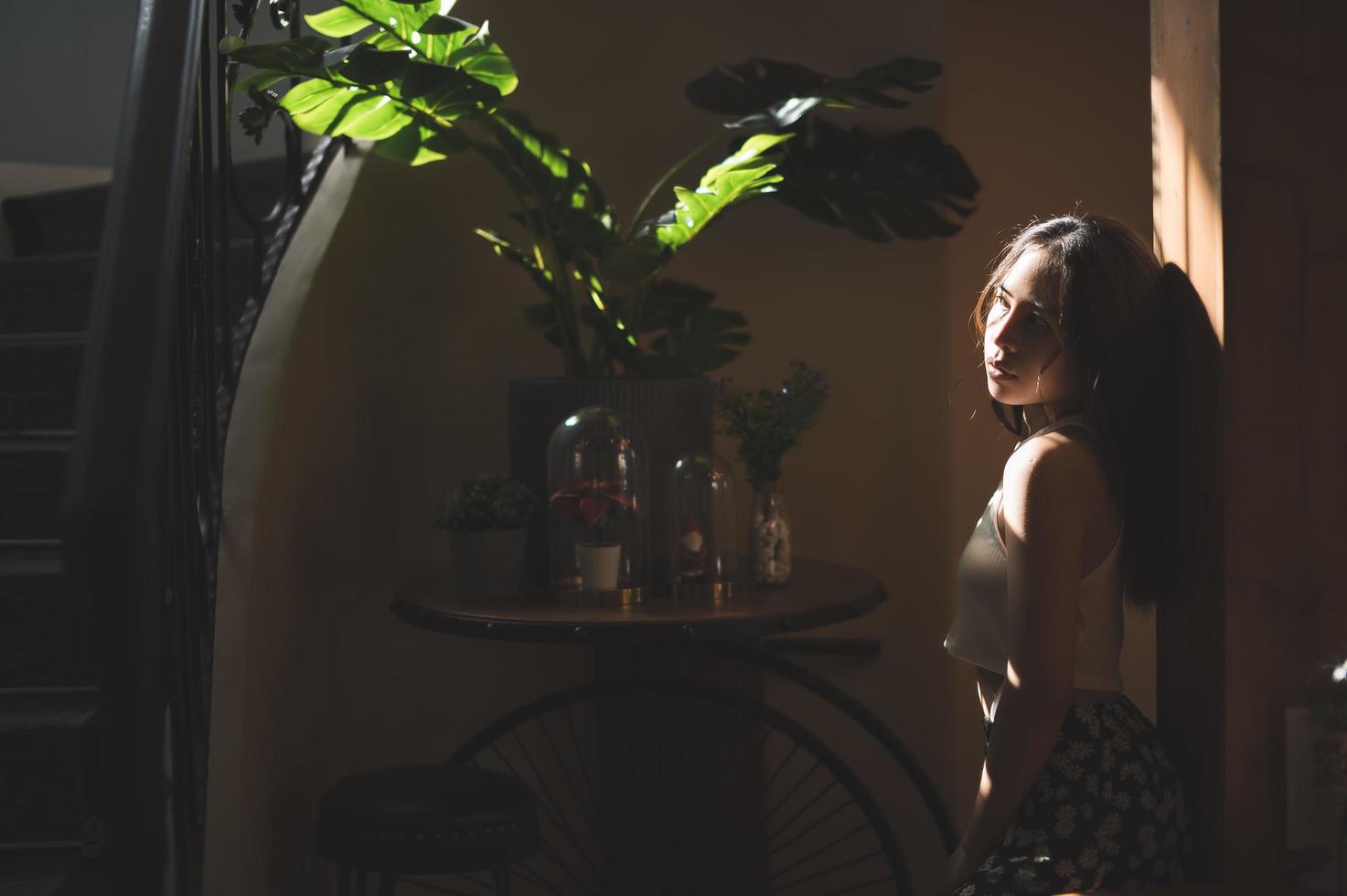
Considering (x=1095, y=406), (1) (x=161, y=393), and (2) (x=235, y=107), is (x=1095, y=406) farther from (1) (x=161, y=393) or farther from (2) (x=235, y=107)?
(2) (x=235, y=107)

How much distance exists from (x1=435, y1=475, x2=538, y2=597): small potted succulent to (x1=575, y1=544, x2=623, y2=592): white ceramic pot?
0.15 metres

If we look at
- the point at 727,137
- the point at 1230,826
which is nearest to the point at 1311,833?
the point at 1230,826

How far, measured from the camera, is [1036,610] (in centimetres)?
160

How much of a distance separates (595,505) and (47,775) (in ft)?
3.48

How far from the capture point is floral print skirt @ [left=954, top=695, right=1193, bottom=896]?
1639mm

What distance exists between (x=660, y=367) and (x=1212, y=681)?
1.55 metres

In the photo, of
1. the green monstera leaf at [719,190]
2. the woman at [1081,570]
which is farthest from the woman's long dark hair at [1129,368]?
the green monstera leaf at [719,190]

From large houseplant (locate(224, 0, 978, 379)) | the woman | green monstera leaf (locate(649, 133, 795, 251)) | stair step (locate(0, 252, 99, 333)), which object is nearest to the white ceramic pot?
large houseplant (locate(224, 0, 978, 379))

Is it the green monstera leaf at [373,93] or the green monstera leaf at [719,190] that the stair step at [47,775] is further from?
the green monstera leaf at [719,190]

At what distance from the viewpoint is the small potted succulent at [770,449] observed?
8.53 feet

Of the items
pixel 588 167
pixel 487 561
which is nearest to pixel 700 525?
pixel 487 561

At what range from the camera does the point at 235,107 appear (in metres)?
4.71

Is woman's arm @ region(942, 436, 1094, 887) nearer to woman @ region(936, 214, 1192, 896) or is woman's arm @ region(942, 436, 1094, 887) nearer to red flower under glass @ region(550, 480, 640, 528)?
woman @ region(936, 214, 1192, 896)

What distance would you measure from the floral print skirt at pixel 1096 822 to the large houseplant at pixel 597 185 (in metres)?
1.17
